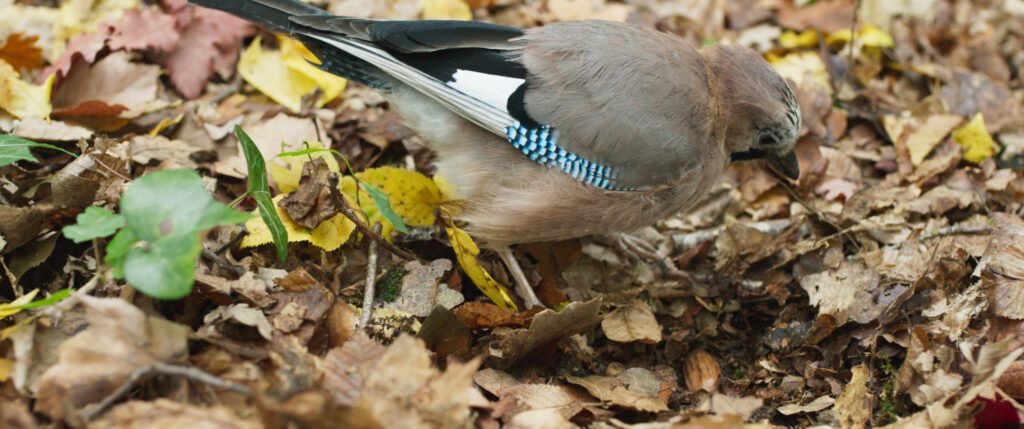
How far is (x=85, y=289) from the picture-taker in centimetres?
263

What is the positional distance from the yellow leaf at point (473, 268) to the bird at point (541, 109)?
0.63 ft

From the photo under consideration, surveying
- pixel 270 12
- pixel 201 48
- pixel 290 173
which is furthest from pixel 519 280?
pixel 201 48

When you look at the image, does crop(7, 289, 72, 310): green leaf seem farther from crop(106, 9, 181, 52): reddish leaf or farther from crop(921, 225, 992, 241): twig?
crop(921, 225, 992, 241): twig

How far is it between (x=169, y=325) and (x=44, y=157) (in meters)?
1.77

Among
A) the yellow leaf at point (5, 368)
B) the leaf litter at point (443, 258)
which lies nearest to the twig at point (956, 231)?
the leaf litter at point (443, 258)

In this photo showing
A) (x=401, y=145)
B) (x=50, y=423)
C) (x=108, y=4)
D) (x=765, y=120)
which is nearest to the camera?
(x=50, y=423)

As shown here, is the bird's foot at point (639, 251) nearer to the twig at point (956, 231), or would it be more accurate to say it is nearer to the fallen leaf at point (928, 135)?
the twig at point (956, 231)

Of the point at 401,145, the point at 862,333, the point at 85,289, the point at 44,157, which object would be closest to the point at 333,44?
the point at 401,145

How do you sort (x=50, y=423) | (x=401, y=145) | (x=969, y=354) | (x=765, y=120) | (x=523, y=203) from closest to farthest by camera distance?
(x=50, y=423), (x=969, y=354), (x=523, y=203), (x=765, y=120), (x=401, y=145)

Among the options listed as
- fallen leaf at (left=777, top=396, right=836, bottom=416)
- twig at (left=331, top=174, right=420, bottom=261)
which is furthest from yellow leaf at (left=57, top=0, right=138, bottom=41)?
fallen leaf at (left=777, top=396, right=836, bottom=416)

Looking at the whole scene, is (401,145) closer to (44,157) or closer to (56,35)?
(44,157)

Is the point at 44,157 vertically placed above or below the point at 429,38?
below

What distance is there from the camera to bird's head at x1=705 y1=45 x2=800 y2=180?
401cm

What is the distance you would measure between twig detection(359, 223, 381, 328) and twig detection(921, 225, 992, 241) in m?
2.48
